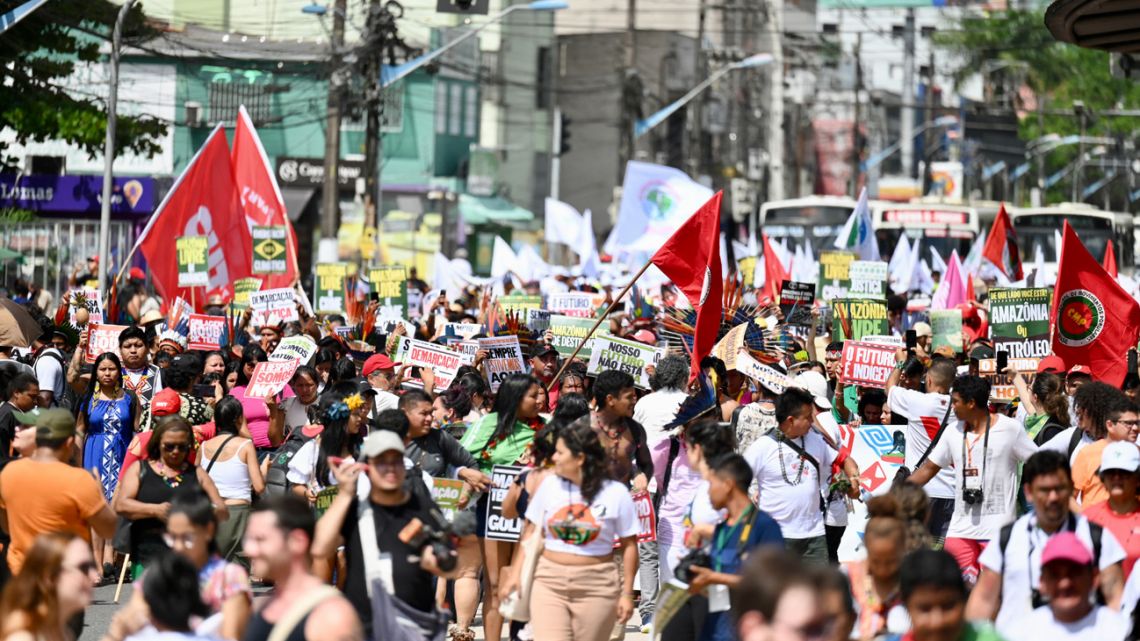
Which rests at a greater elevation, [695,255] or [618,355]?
[695,255]

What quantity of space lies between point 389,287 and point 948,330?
18.5 ft

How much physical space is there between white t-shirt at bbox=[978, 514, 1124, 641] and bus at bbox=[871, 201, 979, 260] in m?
29.4

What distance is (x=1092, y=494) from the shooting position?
29.0 ft

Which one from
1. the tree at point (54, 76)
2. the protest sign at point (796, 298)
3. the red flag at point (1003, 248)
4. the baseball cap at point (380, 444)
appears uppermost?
the tree at point (54, 76)

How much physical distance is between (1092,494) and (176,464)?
426 cm

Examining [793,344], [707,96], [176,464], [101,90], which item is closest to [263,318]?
[793,344]

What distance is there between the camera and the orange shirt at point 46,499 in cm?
810

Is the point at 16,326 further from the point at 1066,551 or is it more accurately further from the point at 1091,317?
the point at 1066,551

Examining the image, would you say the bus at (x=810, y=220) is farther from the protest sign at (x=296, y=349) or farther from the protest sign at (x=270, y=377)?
the protest sign at (x=270, y=377)

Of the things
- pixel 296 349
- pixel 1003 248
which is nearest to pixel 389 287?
pixel 296 349

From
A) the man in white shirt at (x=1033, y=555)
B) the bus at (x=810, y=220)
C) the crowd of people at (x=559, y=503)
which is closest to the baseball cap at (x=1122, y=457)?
the crowd of people at (x=559, y=503)

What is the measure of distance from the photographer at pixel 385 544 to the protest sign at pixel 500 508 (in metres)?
2.04

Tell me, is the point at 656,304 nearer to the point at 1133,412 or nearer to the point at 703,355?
the point at 703,355

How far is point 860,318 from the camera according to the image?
698 inches
